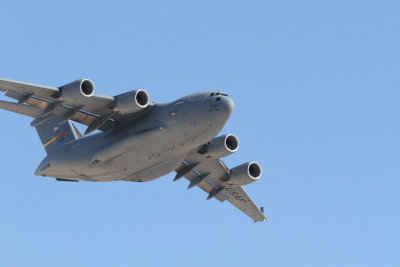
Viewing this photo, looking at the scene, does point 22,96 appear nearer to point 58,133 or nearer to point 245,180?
point 58,133

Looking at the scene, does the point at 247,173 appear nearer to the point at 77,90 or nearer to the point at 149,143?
the point at 149,143

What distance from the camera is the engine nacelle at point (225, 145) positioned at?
2931cm

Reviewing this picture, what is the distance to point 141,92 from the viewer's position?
2683 cm

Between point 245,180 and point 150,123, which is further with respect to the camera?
point 245,180

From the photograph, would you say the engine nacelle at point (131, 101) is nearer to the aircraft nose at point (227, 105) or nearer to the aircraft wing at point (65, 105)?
the aircraft wing at point (65, 105)

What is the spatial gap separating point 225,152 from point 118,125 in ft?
13.7

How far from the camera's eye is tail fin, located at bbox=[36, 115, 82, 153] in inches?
1215

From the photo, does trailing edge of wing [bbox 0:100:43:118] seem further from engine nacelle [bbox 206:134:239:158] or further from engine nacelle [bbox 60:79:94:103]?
engine nacelle [bbox 206:134:239:158]

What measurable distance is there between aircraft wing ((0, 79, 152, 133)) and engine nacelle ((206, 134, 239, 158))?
11.7 ft

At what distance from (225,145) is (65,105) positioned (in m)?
6.17

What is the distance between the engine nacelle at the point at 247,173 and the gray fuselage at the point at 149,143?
4183mm

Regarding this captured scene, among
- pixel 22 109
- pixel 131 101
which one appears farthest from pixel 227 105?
pixel 22 109

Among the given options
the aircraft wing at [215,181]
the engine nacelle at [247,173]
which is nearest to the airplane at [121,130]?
the aircraft wing at [215,181]

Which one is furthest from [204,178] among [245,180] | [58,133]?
[58,133]
